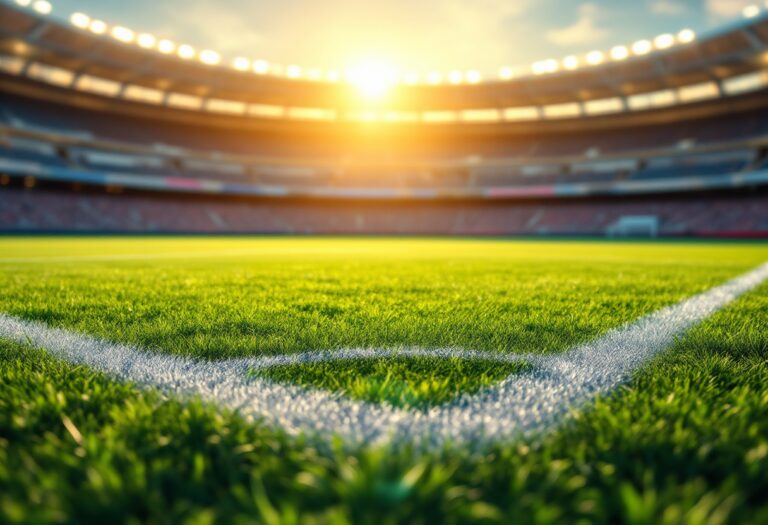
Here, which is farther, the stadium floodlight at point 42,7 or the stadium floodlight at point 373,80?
the stadium floodlight at point 373,80

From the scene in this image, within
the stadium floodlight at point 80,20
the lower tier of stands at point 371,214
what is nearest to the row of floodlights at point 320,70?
the stadium floodlight at point 80,20

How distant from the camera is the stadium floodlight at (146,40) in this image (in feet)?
90.3

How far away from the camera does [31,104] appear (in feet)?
98.3

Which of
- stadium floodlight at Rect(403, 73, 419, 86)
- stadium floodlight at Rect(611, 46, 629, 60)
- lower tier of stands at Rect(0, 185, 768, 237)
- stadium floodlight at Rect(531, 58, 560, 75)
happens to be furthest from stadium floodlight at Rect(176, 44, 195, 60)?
stadium floodlight at Rect(611, 46, 629, 60)

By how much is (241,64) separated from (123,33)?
6705 mm

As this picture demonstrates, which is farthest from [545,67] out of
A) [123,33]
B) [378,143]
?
[123,33]

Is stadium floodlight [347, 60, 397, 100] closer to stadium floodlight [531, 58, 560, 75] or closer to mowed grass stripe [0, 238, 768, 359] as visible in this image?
stadium floodlight [531, 58, 560, 75]

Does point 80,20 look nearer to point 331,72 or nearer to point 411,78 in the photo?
point 331,72

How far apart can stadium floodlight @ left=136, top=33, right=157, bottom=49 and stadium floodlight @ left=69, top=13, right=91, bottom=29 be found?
2.45m

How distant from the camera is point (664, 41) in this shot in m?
26.3

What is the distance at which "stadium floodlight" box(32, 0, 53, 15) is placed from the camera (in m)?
23.2

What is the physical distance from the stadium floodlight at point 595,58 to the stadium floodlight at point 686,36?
12.9ft

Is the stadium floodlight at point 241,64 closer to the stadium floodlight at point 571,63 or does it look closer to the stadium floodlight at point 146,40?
the stadium floodlight at point 146,40

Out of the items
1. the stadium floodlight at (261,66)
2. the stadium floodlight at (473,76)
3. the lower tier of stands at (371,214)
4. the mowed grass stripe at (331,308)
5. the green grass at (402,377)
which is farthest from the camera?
the stadium floodlight at (473,76)
